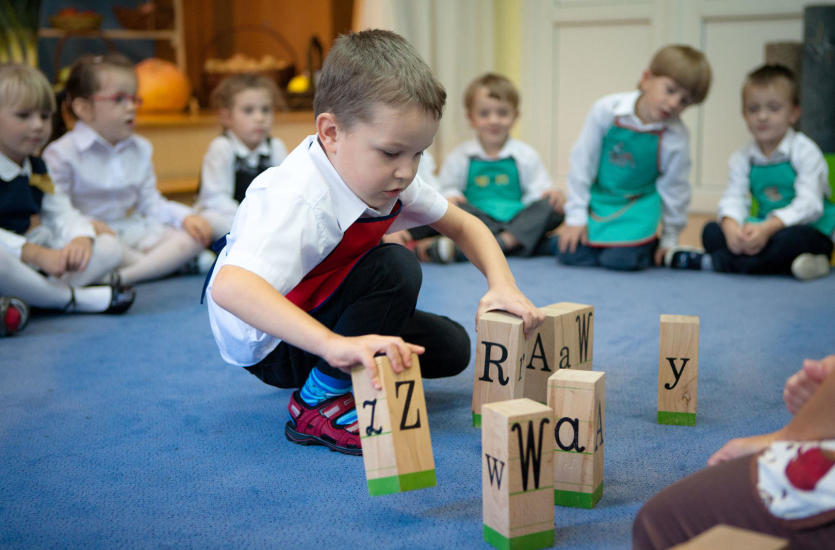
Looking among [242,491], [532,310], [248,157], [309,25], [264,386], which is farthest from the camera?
[309,25]

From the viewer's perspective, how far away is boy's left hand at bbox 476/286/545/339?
1153 mm

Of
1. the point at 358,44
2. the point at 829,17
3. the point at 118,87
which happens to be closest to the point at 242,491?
the point at 358,44

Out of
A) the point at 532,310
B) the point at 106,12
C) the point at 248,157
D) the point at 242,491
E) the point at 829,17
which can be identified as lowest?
the point at 242,491

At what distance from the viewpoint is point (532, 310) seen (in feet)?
3.83

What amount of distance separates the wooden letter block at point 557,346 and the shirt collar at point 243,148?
1712 mm

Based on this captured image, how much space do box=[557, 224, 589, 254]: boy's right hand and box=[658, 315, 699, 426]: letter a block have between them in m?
1.37

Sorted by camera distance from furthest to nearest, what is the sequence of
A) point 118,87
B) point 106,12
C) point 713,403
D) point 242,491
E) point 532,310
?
point 106,12, point 118,87, point 713,403, point 532,310, point 242,491

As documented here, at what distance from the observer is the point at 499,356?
115cm

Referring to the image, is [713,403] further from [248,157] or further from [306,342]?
[248,157]

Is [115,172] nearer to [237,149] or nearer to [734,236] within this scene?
[237,149]

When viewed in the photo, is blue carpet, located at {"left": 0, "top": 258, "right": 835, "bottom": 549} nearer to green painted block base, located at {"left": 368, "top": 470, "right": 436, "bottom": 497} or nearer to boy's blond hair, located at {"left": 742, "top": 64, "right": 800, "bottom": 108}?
green painted block base, located at {"left": 368, "top": 470, "right": 436, "bottom": 497}

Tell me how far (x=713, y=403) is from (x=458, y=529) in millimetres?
587

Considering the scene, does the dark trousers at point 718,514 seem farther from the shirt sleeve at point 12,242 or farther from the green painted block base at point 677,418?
the shirt sleeve at point 12,242

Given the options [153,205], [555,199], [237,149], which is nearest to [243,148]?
[237,149]
